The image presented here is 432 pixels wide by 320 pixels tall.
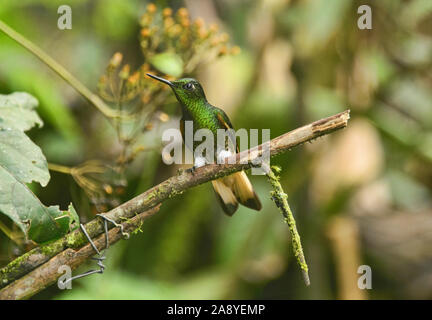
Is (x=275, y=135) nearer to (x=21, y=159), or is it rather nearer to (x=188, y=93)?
(x=188, y=93)

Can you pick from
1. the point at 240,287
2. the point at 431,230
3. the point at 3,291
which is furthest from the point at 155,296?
the point at 431,230

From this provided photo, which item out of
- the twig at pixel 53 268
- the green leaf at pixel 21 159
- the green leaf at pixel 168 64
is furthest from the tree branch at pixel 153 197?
the green leaf at pixel 168 64

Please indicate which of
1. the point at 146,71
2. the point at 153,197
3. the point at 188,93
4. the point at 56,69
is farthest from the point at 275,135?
the point at 153,197

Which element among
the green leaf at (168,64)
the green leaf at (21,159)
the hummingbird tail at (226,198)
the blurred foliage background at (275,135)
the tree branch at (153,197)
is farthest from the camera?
the blurred foliage background at (275,135)

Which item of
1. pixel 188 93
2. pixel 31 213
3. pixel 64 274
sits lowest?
pixel 64 274

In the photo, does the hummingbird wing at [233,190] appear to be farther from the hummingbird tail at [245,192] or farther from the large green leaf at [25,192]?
the large green leaf at [25,192]

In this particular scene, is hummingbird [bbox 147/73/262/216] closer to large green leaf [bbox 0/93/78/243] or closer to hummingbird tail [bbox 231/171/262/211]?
hummingbird tail [bbox 231/171/262/211]
